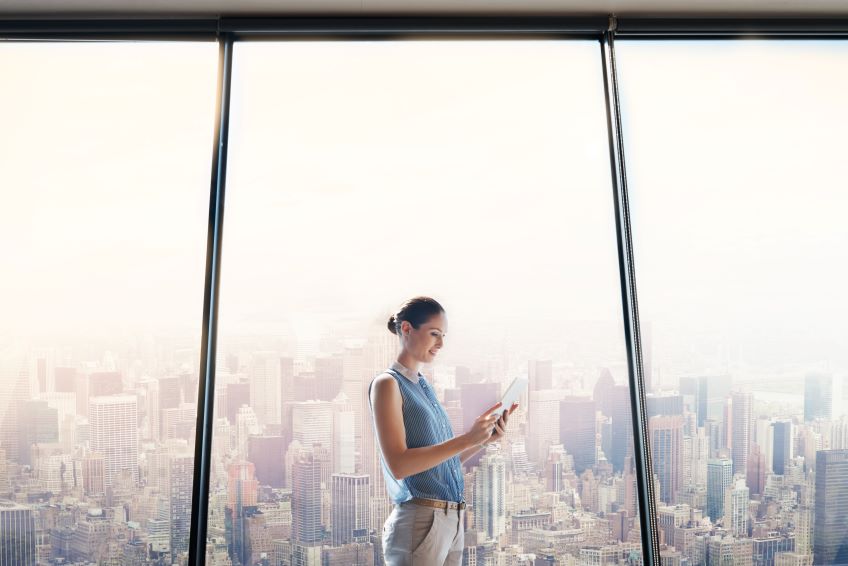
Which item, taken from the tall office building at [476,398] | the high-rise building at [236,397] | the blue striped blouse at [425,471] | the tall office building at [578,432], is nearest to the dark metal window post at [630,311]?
the tall office building at [578,432]

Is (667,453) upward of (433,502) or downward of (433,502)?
upward

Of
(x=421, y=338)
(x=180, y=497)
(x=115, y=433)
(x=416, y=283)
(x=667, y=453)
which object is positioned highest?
(x=416, y=283)

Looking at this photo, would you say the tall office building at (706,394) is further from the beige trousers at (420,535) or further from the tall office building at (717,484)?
the beige trousers at (420,535)

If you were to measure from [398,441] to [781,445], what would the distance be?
59.2 inches

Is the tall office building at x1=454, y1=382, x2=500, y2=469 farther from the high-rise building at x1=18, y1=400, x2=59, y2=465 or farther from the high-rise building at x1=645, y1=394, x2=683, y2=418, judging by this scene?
the high-rise building at x1=18, y1=400, x2=59, y2=465

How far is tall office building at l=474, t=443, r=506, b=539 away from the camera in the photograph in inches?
99.0

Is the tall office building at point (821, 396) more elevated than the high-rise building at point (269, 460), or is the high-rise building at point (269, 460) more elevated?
the tall office building at point (821, 396)

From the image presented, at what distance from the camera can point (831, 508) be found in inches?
106

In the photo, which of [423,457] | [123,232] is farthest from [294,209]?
[423,457]

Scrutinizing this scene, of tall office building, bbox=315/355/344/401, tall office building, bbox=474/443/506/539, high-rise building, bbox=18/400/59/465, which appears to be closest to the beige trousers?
tall office building, bbox=474/443/506/539

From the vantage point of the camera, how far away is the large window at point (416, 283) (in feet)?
8.25

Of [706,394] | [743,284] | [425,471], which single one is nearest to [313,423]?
[425,471]

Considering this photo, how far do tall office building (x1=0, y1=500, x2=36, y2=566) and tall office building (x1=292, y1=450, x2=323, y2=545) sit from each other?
871mm

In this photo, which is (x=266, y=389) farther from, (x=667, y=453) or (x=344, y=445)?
(x=667, y=453)
